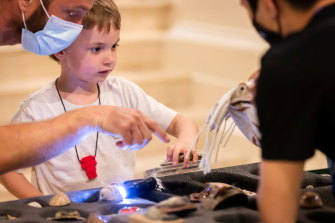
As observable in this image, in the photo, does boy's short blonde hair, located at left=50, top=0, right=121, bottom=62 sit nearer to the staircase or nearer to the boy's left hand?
the boy's left hand

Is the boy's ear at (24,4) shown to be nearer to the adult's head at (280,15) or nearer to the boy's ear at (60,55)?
the boy's ear at (60,55)

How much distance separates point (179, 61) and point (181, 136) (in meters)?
3.08

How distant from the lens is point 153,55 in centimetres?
564

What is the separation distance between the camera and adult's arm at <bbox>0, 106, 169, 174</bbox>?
77.4 inches

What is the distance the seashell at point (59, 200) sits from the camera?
1896mm

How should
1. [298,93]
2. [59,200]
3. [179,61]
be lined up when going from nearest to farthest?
[298,93] < [59,200] < [179,61]

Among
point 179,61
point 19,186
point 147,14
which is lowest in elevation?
point 19,186

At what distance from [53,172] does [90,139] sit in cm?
17

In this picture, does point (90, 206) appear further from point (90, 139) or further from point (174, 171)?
point (90, 139)

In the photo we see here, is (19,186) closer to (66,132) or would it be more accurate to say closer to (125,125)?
(66,132)

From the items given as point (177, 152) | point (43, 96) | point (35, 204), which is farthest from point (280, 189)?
point (43, 96)

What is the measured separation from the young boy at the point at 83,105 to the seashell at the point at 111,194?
0.53 meters

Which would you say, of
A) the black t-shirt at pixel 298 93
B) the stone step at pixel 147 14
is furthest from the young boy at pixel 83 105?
the stone step at pixel 147 14

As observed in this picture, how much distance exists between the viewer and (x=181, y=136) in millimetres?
2516
